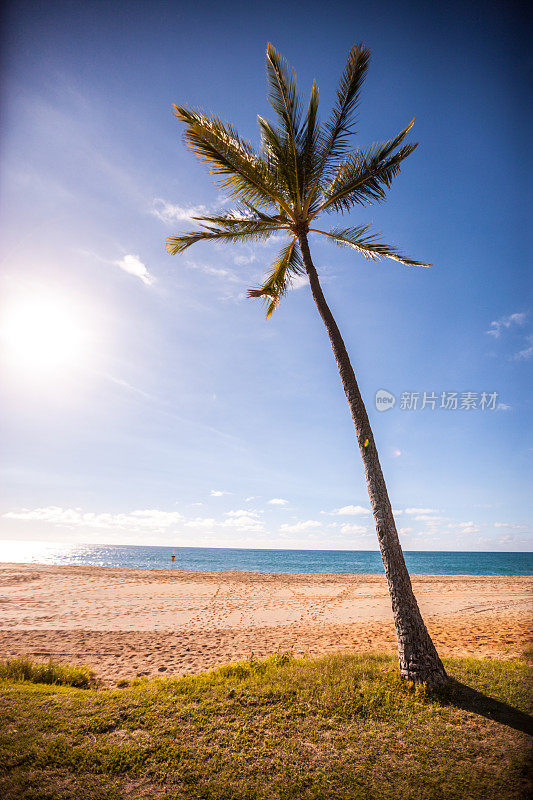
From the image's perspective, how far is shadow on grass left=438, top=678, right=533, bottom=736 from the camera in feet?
15.2

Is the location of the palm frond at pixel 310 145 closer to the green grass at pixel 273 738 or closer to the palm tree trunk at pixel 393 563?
the palm tree trunk at pixel 393 563

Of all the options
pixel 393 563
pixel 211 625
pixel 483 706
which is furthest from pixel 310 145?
pixel 211 625

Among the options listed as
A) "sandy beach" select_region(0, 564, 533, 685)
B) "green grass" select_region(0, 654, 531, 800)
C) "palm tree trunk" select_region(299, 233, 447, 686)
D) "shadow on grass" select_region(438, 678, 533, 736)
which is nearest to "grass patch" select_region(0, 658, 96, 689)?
"green grass" select_region(0, 654, 531, 800)

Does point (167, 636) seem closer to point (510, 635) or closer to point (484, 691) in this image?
point (484, 691)

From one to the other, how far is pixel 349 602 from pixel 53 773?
16.5m

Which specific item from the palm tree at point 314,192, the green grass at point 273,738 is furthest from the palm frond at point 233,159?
the green grass at point 273,738

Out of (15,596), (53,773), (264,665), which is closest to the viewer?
(53,773)

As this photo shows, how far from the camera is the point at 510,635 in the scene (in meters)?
9.71

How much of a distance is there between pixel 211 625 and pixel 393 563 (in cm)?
901

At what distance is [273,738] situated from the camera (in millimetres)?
4395

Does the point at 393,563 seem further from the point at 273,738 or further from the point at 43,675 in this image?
the point at 43,675

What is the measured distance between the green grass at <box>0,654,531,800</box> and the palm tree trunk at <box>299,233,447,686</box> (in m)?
0.33

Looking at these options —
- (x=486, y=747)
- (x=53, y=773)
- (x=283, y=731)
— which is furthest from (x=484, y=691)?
(x=53, y=773)

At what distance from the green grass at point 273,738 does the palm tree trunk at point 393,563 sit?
0.33 metres
